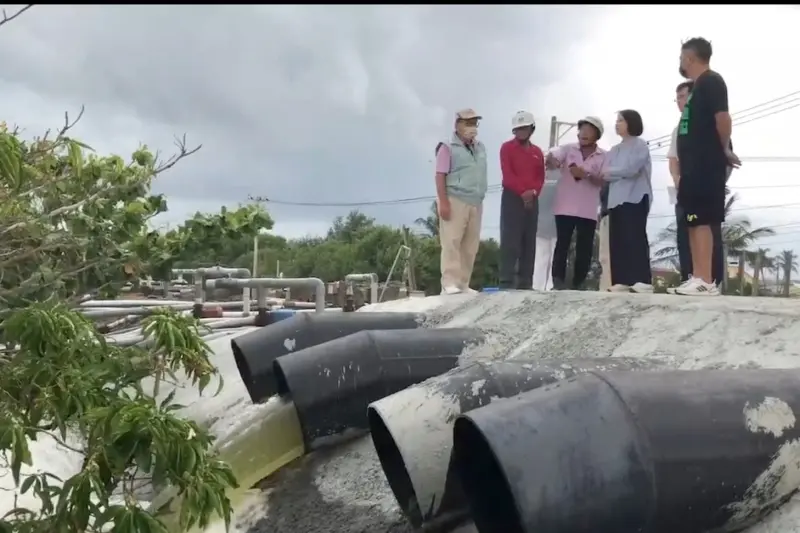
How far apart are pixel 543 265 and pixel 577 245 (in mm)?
671

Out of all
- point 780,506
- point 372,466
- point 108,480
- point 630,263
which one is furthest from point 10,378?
point 630,263

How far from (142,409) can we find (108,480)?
0.30m

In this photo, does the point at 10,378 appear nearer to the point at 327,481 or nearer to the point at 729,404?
the point at 327,481

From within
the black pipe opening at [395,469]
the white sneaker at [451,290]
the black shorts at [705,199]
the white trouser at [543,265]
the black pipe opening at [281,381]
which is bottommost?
the black pipe opening at [395,469]

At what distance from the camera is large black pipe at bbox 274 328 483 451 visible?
465 centimetres

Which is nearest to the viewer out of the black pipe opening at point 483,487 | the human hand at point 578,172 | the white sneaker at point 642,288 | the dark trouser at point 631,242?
the black pipe opening at point 483,487

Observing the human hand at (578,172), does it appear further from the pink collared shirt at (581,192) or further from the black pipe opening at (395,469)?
the black pipe opening at (395,469)

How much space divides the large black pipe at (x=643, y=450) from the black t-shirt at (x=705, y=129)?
2263 millimetres

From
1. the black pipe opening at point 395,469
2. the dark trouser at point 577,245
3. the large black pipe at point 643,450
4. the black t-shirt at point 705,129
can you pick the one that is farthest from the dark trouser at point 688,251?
the black pipe opening at point 395,469

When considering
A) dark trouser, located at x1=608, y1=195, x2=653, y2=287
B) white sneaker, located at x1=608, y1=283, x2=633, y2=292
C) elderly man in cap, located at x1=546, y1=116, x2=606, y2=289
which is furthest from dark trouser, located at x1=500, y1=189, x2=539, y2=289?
white sneaker, located at x1=608, y1=283, x2=633, y2=292

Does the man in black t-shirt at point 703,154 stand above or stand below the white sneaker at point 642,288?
above

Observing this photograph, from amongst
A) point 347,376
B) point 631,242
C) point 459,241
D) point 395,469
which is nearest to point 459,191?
point 459,241

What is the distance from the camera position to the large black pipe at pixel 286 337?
5410 millimetres

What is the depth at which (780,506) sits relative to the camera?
9.75 feet
